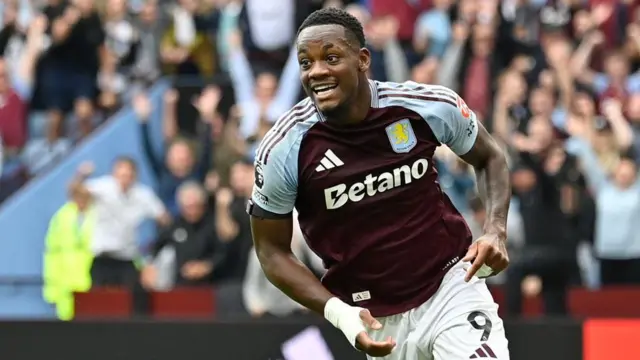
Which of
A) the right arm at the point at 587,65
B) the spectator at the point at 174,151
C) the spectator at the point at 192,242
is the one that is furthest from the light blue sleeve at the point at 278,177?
the right arm at the point at 587,65

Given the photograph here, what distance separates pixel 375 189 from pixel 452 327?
684 millimetres

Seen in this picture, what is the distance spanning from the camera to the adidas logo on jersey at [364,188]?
5832mm

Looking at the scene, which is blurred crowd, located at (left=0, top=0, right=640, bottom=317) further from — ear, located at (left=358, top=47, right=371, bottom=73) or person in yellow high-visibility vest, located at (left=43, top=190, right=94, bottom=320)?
ear, located at (left=358, top=47, right=371, bottom=73)

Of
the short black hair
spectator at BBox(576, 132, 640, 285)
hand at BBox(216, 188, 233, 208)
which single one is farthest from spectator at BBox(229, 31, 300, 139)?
the short black hair

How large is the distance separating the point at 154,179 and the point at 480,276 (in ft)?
25.5

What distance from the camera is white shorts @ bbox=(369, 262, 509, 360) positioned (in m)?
5.75

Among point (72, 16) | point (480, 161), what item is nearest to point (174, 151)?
point (72, 16)

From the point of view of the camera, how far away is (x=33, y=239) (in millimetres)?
13461

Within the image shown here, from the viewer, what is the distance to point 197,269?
10969 millimetres

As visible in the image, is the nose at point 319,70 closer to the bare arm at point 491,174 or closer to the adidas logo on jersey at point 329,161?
the adidas logo on jersey at point 329,161

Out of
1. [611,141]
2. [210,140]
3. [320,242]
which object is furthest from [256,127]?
[320,242]

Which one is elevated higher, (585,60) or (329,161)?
(329,161)

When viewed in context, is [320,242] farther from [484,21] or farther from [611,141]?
[484,21]

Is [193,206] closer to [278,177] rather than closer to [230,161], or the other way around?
[230,161]
